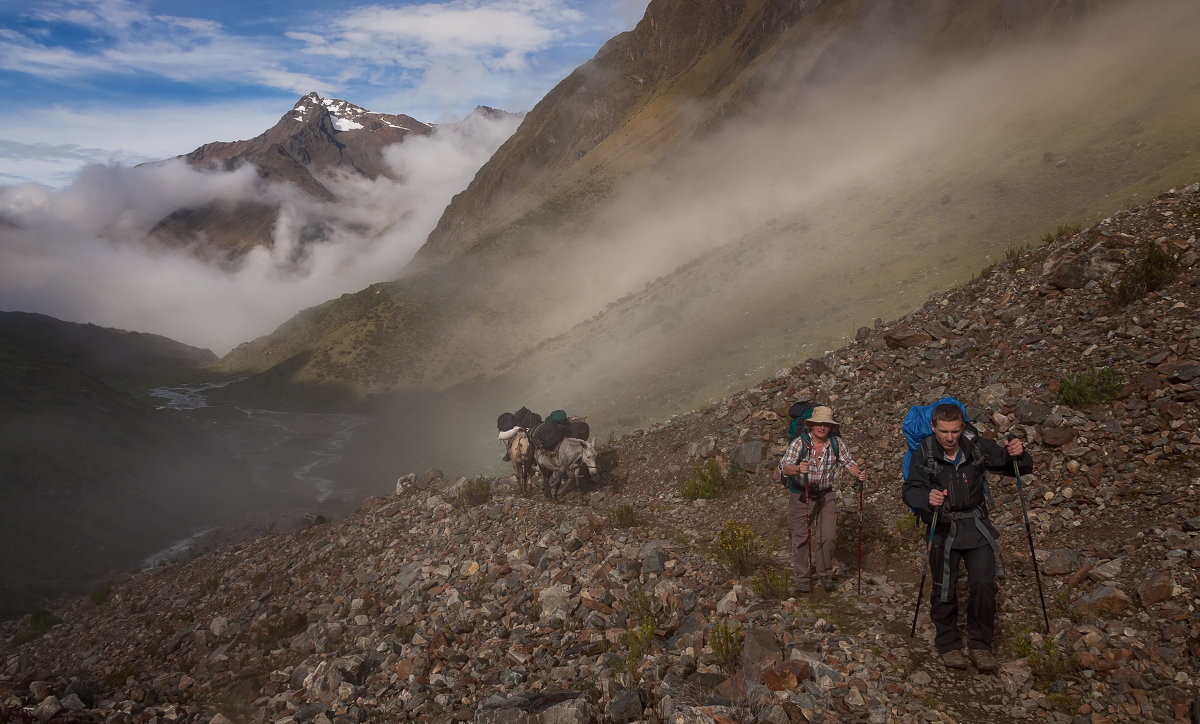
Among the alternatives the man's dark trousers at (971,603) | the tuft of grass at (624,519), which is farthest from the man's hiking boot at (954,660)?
the tuft of grass at (624,519)

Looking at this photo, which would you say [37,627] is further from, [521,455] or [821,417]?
[821,417]

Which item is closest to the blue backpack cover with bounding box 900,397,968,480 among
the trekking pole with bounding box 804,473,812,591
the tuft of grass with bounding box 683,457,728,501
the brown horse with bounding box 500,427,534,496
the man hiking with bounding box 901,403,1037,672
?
the man hiking with bounding box 901,403,1037,672

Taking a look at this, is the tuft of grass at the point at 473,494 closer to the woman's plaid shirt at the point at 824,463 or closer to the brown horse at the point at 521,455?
the brown horse at the point at 521,455

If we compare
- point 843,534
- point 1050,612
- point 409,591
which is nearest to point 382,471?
point 409,591

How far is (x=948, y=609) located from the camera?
19.5 ft

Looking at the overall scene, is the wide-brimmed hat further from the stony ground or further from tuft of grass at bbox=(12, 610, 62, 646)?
tuft of grass at bbox=(12, 610, 62, 646)

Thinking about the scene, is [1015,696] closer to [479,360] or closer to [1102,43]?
[1102,43]

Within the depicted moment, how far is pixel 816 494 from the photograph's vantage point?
25.7 feet

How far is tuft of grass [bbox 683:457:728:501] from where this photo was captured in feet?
40.1

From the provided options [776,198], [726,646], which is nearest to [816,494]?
[726,646]

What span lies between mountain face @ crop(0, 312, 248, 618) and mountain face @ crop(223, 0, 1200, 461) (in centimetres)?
2393

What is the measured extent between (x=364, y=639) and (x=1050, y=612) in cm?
890

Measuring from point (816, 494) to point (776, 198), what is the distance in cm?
5236

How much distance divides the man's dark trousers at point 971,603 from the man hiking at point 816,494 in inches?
64.5
